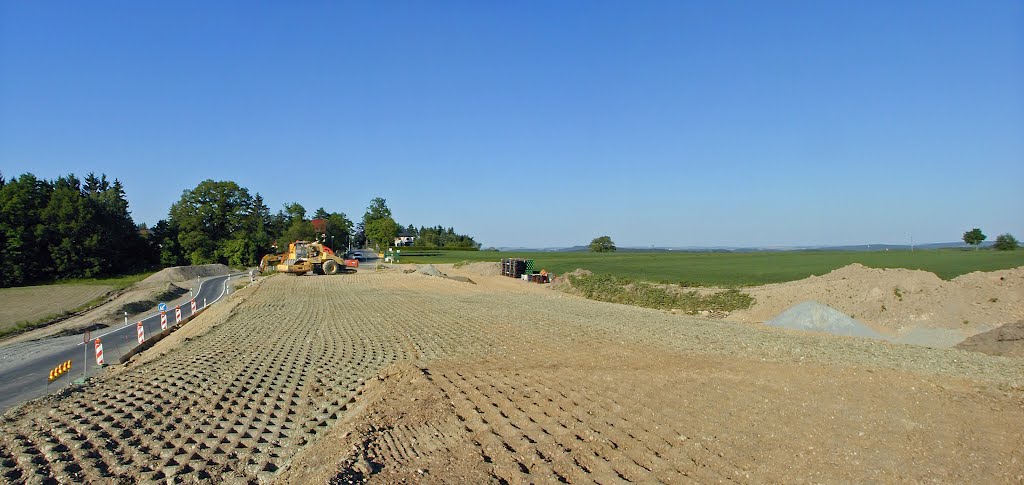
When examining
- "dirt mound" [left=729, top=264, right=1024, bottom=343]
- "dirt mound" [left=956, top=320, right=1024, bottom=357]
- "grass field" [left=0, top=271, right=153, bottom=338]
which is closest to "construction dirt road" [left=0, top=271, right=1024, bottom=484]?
"dirt mound" [left=956, top=320, right=1024, bottom=357]

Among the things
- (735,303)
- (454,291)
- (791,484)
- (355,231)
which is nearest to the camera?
(791,484)

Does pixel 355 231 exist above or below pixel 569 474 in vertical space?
above

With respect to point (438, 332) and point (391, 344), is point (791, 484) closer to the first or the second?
point (391, 344)

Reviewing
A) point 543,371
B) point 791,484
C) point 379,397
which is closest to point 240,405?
point 379,397

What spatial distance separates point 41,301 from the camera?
3634 cm

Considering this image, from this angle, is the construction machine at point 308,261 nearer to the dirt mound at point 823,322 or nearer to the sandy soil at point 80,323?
the sandy soil at point 80,323

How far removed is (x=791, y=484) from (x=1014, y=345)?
52.5ft

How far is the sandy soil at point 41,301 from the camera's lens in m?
30.9

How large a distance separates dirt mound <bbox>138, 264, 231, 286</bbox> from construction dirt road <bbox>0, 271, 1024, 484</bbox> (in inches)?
1626

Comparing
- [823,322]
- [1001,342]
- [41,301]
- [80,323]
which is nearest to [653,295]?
[823,322]

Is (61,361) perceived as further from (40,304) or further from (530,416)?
(40,304)

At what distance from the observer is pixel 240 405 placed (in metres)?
7.70

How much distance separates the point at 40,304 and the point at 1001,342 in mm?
48098

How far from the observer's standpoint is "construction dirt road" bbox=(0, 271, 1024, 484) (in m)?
5.44
